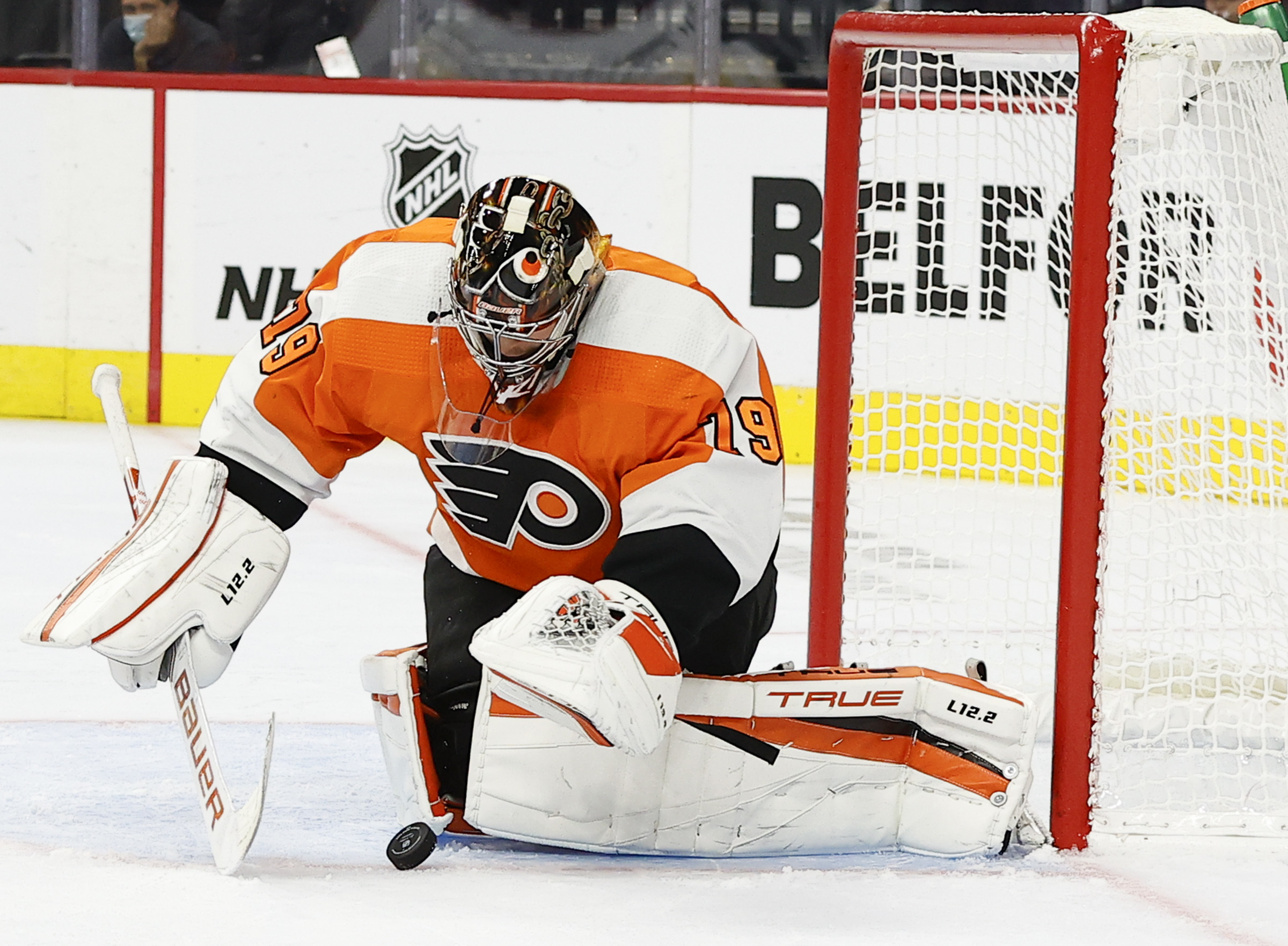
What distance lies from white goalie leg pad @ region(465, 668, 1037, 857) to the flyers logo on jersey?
19 centimetres

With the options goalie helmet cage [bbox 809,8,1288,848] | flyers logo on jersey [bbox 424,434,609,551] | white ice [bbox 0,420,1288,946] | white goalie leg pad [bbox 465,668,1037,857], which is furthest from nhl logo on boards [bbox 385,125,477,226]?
white goalie leg pad [bbox 465,668,1037,857]

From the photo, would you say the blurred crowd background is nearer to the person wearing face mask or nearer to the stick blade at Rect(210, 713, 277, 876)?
the person wearing face mask

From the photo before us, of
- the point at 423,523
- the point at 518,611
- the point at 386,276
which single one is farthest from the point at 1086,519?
the point at 423,523

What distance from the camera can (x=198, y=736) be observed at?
70.4 inches

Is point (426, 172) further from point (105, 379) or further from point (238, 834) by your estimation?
point (238, 834)

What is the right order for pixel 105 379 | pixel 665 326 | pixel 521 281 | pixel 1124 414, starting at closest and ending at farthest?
pixel 521 281
pixel 665 326
pixel 105 379
pixel 1124 414

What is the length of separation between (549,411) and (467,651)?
0.32 meters

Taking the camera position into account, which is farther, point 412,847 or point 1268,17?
point 1268,17

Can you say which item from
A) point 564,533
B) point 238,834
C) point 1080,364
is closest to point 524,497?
point 564,533

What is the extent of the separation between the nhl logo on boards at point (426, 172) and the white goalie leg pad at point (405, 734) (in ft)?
13.8

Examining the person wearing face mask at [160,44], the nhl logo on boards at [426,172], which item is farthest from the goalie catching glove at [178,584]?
the person wearing face mask at [160,44]

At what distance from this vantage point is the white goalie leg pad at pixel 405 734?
72.2 inches

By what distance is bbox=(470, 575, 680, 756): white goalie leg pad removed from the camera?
1543 mm

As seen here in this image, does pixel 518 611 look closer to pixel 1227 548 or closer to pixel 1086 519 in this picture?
pixel 1086 519
